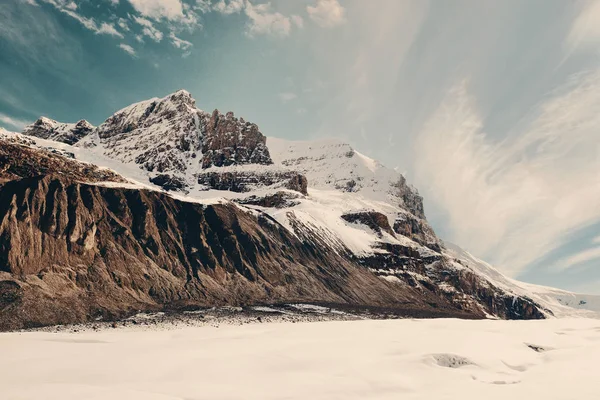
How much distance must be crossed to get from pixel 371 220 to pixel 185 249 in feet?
271

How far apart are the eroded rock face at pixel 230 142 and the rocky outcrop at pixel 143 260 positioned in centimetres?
8094

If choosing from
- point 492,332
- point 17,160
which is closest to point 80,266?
point 17,160

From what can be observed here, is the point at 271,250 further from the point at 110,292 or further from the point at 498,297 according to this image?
the point at 498,297

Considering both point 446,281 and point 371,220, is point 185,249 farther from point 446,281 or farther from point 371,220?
point 371,220

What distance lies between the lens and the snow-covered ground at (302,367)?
1024cm

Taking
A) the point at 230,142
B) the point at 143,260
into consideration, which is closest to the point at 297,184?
the point at 230,142

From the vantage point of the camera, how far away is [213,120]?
620 ft

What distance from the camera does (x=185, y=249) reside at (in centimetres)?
7506

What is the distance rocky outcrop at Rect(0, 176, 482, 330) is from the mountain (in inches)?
8.9

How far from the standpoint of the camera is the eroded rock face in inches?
6865

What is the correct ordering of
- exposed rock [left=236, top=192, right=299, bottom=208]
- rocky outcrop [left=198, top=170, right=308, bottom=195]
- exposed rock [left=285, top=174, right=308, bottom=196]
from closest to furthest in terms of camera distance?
exposed rock [left=236, top=192, right=299, bottom=208], rocky outcrop [left=198, top=170, right=308, bottom=195], exposed rock [left=285, top=174, right=308, bottom=196]

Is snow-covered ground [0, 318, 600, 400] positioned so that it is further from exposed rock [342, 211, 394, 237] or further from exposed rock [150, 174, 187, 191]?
exposed rock [150, 174, 187, 191]

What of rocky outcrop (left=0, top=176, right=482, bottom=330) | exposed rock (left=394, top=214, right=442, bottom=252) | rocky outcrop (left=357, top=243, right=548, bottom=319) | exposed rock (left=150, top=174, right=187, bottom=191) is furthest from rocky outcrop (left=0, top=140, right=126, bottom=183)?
exposed rock (left=394, top=214, right=442, bottom=252)

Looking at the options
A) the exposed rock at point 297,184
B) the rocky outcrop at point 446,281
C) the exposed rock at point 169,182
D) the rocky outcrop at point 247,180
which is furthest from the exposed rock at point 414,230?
the exposed rock at point 169,182
